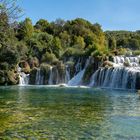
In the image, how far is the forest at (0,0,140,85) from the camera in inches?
2682

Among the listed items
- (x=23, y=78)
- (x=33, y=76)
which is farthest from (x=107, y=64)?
(x=23, y=78)

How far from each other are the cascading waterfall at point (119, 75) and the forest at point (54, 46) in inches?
143

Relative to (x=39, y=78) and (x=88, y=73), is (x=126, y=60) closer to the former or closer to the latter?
(x=88, y=73)

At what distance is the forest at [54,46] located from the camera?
68125 mm

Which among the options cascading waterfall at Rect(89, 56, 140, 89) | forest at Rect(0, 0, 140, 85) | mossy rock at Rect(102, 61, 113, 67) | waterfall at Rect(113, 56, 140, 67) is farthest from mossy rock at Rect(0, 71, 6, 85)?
waterfall at Rect(113, 56, 140, 67)

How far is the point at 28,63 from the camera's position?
75.9 m

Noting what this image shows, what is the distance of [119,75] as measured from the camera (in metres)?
57.4

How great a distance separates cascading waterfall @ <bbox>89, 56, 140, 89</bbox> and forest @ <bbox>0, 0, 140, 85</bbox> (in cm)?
363

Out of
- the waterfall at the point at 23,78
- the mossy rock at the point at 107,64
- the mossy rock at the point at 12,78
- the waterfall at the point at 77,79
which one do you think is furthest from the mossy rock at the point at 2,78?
the mossy rock at the point at 107,64

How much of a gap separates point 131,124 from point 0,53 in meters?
48.9

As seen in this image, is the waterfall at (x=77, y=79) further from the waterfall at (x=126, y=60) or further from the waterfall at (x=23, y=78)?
the waterfall at (x=23, y=78)

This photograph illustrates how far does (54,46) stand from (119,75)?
2895 centimetres

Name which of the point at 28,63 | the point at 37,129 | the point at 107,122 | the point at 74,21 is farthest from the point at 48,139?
the point at 74,21

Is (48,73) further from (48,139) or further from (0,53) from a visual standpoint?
(48,139)
